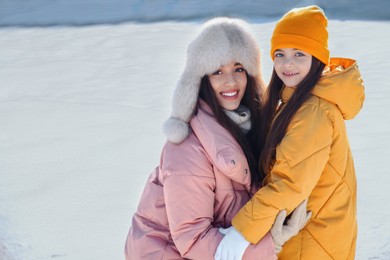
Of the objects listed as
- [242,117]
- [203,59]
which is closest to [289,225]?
[242,117]

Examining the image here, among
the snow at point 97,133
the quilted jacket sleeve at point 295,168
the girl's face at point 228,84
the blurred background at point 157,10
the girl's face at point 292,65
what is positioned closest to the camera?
the quilted jacket sleeve at point 295,168

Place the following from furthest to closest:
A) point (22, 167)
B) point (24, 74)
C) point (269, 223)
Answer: point (24, 74) < point (22, 167) < point (269, 223)

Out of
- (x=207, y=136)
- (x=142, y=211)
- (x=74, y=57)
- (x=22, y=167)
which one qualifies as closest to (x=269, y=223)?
(x=207, y=136)

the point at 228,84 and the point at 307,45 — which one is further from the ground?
the point at 307,45

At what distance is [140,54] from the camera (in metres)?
7.11

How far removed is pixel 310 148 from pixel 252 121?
38 centimetres

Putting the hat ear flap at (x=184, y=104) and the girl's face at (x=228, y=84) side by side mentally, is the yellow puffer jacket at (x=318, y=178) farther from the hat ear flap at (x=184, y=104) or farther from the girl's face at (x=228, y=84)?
the hat ear flap at (x=184, y=104)

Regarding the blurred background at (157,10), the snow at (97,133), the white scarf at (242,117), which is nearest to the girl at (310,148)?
the white scarf at (242,117)

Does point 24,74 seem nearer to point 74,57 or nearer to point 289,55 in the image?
point 74,57

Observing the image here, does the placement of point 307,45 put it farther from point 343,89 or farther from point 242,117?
point 242,117

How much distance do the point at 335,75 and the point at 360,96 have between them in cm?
14

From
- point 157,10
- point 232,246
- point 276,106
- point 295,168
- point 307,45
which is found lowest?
point 157,10

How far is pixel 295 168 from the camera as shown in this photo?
1774 mm

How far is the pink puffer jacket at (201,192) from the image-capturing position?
1871 mm
